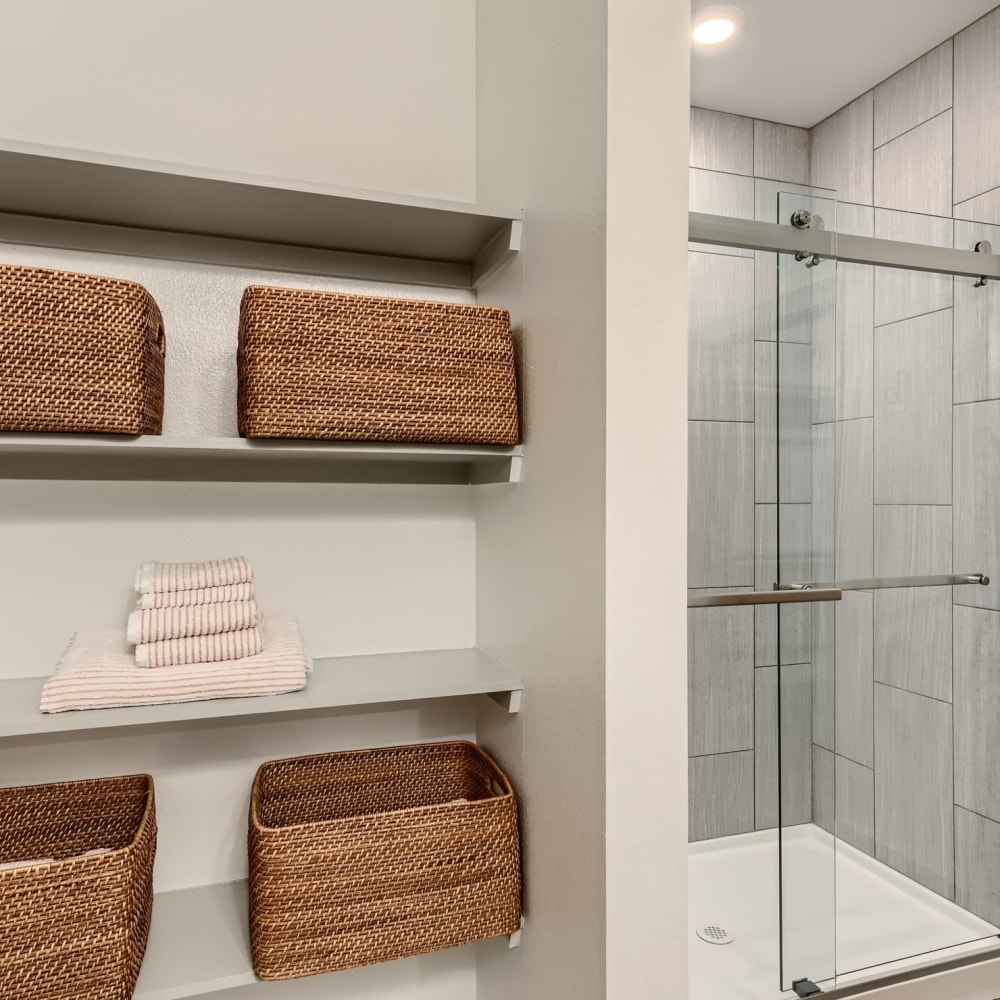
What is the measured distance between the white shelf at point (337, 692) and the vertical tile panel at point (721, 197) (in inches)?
33.7

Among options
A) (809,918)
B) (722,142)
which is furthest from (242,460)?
(722,142)

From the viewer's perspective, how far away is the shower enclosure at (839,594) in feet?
4.66

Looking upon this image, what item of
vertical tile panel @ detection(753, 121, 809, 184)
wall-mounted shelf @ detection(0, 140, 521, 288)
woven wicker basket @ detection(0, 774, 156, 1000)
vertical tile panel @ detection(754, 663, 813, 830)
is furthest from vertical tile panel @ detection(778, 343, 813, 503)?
woven wicker basket @ detection(0, 774, 156, 1000)

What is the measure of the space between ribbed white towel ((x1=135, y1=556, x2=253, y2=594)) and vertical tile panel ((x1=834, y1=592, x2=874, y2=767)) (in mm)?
1141

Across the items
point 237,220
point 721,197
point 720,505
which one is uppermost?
point 721,197

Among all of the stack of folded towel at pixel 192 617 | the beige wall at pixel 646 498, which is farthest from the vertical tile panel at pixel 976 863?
the stack of folded towel at pixel 192 617

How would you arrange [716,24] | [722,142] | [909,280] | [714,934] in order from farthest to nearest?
[722,142] → [716,24] → [909,280] → [714,934]

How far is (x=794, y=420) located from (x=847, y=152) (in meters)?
1.25

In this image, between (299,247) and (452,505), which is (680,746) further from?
(299,247)

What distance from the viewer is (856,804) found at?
5.22ft

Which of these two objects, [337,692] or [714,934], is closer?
[337,692]

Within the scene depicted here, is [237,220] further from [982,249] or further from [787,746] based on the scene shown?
[982,249]

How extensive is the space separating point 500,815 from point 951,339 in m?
1.35

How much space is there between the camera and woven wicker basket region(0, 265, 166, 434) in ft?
3.10
